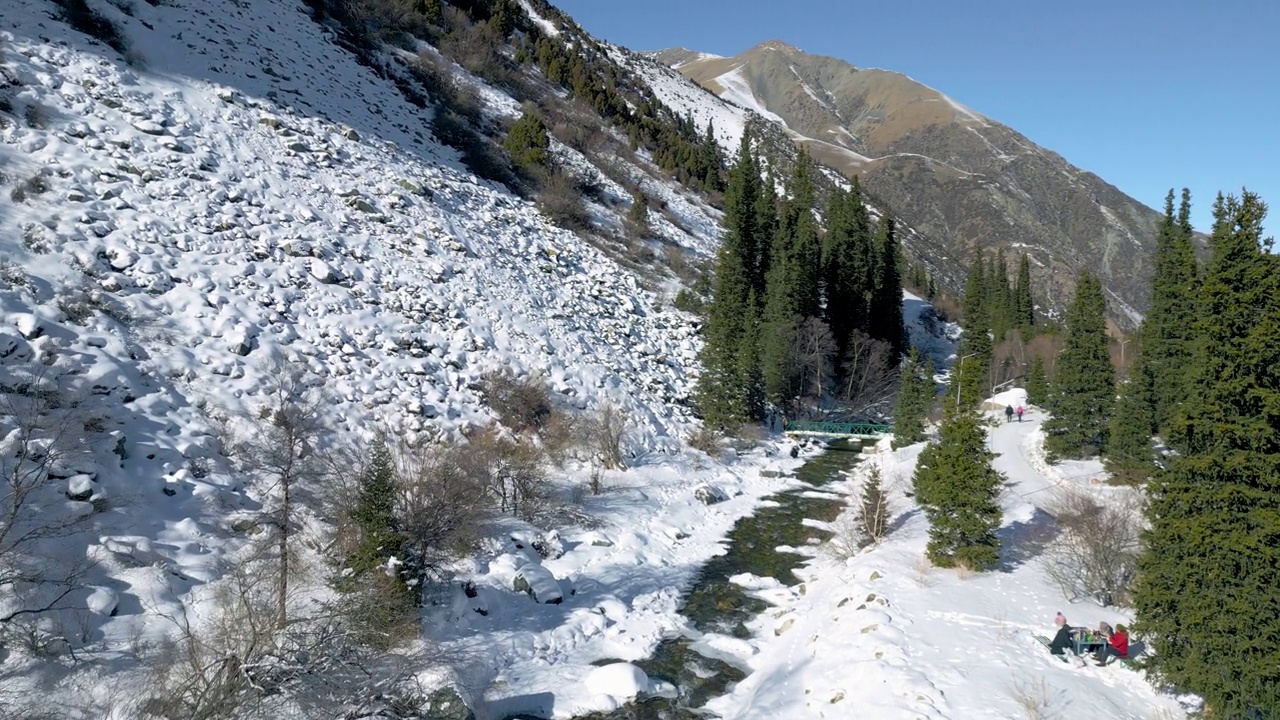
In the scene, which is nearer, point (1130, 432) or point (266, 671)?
point (266, 671)

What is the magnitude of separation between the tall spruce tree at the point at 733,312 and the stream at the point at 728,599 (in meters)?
5.28

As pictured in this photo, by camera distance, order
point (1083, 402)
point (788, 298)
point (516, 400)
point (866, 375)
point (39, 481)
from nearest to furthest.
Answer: point (39, 481) < point (516, 400) < point (1083, 402) < point (788, 298) < point (866, 375)

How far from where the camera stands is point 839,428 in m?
43.3

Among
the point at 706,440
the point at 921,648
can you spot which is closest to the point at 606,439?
the point at 706,440

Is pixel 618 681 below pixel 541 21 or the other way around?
below

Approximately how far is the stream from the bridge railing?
11.2 metres

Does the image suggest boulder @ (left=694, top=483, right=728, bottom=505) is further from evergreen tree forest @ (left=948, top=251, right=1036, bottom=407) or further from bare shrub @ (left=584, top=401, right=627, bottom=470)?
evergreen tree forest @ (left=948, top=251, right=1036, bottom=407)

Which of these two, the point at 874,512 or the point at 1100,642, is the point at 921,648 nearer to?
the point at 1100,642

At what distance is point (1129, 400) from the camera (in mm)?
28188

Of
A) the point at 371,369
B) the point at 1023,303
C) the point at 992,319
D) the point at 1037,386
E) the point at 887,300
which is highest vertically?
the point at 1023,303

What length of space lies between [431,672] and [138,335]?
12621 millimetres

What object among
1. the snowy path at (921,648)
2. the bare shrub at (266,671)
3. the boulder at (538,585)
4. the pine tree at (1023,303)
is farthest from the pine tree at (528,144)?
the pine tree at (1023,303)

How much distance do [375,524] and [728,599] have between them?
31.0ft

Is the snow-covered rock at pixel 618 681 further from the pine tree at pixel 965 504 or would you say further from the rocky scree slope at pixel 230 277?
the pine tree at pixel 965 504
